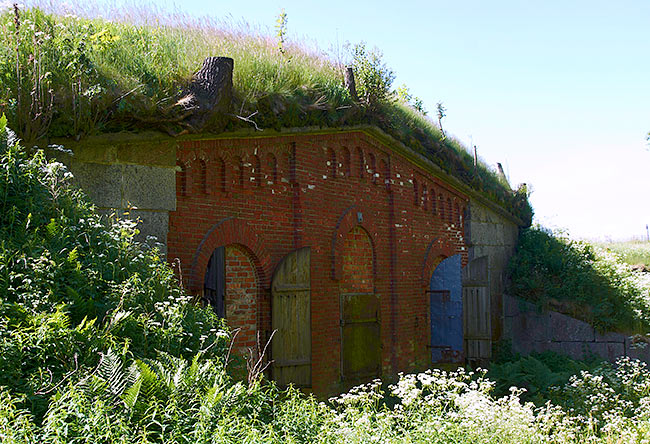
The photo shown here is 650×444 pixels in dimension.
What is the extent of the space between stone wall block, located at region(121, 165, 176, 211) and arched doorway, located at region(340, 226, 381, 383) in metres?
3.63

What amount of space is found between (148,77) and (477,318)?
8.34m

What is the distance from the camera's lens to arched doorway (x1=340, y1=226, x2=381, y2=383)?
422 inches

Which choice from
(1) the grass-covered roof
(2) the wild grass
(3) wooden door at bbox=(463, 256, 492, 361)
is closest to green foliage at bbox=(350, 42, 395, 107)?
(1) the grass-covered roof

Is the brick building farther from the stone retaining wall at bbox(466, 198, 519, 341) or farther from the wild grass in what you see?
the wild grass

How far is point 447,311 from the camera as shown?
45.9 feet

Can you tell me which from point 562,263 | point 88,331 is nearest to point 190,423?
point 88,331

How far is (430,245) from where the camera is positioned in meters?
13.1

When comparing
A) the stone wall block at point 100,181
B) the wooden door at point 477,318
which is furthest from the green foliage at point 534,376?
the stone wall block at point 100,181

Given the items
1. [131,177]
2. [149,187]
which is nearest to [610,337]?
[149,187]

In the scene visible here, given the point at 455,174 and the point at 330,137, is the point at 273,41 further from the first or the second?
the point at 455,174

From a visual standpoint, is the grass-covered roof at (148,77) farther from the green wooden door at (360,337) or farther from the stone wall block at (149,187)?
the green wooden door at (360,337)

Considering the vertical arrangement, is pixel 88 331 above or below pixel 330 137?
below

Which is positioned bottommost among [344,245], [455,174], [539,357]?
[539,357]

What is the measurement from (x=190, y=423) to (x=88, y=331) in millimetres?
1194
